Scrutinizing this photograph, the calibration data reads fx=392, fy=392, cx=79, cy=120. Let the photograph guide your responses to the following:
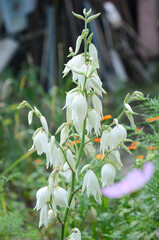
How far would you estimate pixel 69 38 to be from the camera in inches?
211

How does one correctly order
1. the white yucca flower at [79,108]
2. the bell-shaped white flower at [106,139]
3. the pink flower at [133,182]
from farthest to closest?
the pink flower at [133,182], the bell-shaped white flower at [106,139], the white yucca flower at [79,108]

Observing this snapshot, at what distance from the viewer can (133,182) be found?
2229mm

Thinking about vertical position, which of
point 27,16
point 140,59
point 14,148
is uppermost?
point 27,16

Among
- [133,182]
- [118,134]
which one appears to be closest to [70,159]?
[118,134]

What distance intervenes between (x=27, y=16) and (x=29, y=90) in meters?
1.70

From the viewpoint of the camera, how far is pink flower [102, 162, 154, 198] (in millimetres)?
2127

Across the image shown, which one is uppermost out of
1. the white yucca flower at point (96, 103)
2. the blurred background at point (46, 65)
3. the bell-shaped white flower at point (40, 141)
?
the white yucca flower at point (96, 103)

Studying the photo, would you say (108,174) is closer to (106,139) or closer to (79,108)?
(106,139)

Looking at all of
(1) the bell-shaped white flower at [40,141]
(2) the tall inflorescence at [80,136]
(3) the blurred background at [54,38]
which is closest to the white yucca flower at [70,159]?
(2) the tall inflorescence at [80,136]

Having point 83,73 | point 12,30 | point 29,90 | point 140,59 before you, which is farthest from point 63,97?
point 140,59

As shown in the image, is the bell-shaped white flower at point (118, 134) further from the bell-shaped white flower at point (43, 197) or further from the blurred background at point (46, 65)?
the blurred background at point (46, 65)

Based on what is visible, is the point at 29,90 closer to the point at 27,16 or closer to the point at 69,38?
the point at 69,38

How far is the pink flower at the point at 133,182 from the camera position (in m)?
2.13

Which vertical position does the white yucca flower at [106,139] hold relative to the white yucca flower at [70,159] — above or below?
above
